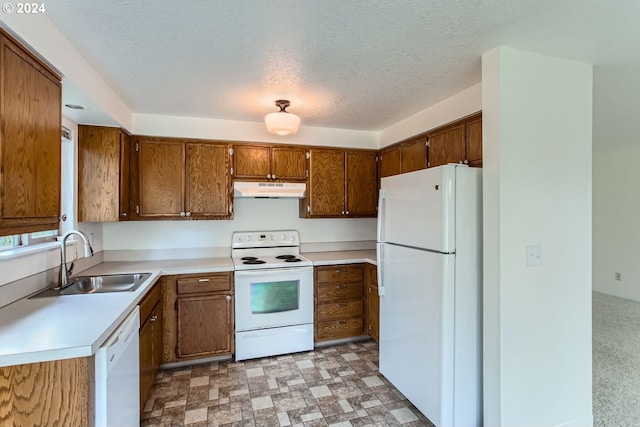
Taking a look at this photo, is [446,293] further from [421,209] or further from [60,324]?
[60,324]

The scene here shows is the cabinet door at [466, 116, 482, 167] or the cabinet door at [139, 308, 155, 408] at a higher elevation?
the cabinet door at [466, 116, 482, 167]

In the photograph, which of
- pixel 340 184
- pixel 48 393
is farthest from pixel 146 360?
pixel 340 184

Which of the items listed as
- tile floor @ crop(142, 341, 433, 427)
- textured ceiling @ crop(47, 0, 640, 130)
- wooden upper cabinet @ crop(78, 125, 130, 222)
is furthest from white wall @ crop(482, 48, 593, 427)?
wooden upper cabinet @ crop(78, 125, 130, 222)

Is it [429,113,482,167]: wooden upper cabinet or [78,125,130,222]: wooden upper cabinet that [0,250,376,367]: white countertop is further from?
[429,113,482,167]: wooden upper cabinet

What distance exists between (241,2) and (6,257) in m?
1.83

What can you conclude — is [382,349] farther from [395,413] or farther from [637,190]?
[637,190]

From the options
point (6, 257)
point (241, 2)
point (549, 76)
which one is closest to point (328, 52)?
point (241, 2)

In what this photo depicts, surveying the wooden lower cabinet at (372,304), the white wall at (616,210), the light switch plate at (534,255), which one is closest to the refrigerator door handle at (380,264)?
the wooden lower cabinet at (372,304)

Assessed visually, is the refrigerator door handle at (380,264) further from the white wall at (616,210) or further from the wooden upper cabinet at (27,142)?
the white wall at (616,210)

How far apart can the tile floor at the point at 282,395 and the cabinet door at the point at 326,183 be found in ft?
5.00

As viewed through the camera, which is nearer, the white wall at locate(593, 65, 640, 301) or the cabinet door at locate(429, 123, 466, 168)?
the cabinet door at locate(429, 123, 466, 168)

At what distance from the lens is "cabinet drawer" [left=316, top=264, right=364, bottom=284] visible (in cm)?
329

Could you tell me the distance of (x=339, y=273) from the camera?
11.0ft

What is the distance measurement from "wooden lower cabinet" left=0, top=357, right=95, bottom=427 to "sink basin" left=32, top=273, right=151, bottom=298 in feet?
3.02
